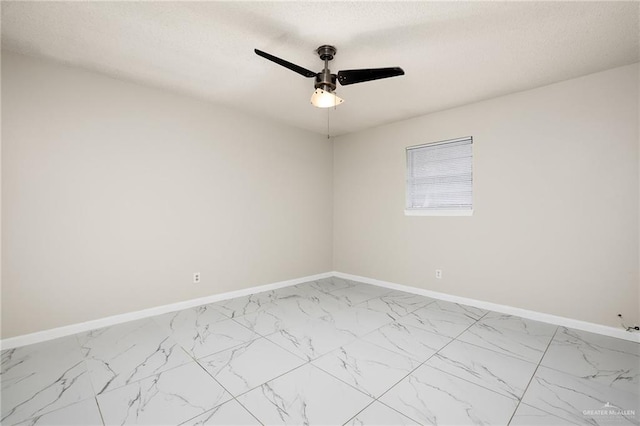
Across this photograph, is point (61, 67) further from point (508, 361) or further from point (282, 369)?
point (508, 361)

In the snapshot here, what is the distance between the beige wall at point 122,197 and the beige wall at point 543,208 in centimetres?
219

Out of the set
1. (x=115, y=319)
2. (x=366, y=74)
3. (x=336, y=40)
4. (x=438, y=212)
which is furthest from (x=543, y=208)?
(x=115, y=319)

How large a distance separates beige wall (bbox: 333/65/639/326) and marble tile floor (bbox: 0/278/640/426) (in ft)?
1.42

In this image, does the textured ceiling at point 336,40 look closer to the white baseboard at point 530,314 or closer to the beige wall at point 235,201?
the beige wall at point 235,201

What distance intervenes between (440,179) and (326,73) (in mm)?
2306

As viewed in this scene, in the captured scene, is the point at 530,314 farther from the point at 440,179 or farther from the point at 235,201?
the point at 235,201

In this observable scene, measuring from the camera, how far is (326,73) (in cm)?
240

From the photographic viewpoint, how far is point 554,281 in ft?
9.78

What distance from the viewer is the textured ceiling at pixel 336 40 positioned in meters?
1.95

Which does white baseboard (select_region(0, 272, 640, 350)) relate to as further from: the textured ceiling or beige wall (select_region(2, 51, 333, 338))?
the textured ceiling

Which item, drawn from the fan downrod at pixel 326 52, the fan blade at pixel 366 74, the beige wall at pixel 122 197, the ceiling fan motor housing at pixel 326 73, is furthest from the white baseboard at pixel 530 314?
the fan downrod at pixel 326 52

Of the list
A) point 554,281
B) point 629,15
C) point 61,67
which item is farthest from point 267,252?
point 629,15

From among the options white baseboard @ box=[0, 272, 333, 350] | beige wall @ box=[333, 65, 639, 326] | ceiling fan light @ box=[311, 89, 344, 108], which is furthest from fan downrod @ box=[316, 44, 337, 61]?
white baseboard @ box=[0, 272, 333, 350]

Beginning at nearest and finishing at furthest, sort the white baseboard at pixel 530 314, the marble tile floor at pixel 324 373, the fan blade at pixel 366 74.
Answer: the marble tile floor at pixel 324 373
the fan blade at pixel 366 74
the white baseboard at pixel 530 314
